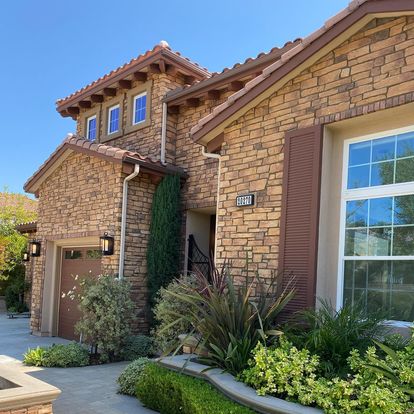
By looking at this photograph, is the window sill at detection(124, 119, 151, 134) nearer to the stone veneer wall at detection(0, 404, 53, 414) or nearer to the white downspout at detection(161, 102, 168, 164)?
the white downspout at detection(161, 102, 168, 164)

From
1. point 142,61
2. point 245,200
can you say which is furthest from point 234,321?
point 142,61

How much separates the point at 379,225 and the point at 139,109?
8.53m

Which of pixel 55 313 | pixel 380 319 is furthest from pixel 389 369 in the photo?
pixel 55 313

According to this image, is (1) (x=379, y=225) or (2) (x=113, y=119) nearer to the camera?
(1) (x=379, y=225)

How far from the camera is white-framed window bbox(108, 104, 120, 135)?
13711 millimetres

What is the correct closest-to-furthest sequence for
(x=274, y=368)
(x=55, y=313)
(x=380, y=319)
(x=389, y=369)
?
(x=389, y=369), (x=274, y=368), (x=380, y=319), (x=55, y=313)

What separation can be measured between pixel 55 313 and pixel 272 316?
30.2ft

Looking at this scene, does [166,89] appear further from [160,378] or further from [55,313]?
[160,378]

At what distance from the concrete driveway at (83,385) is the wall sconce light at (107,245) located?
2468 millimetres

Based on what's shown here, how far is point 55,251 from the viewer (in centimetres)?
1372

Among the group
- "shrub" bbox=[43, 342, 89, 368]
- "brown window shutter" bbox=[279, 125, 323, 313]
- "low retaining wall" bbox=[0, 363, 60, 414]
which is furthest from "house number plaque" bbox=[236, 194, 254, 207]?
"shrub" bbox=[43, 342, 89, 368]

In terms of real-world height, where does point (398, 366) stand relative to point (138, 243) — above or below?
below

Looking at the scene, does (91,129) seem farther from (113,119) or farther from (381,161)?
(381,161)

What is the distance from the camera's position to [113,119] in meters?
13.9
